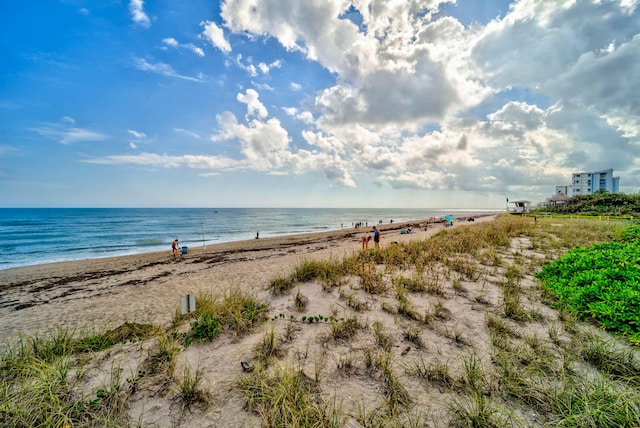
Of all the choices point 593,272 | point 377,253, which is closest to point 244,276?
point 377,253

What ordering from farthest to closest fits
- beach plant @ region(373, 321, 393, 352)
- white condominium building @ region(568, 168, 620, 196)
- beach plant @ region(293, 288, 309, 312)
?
white condominium building @ region(568, 168, 620, 196)
beach plant @ region(293, 288, 309, 312)
beach plant @ region(373, 321, 393, 352)

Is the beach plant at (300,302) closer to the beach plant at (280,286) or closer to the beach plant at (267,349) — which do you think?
the beach plant at (280,286)

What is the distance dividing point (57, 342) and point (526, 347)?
26.7 ft

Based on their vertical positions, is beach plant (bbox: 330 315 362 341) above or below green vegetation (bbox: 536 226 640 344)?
below

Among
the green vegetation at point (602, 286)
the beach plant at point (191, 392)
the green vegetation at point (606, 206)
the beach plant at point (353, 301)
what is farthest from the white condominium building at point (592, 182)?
the beach plant at point (191, 392)

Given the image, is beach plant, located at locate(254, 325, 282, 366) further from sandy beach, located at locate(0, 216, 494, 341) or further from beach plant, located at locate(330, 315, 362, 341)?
sandy beach, located at locate(0, 216, 494, 341)

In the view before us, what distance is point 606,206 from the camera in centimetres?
3391

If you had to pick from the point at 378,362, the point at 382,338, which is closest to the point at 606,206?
the point at 382,338

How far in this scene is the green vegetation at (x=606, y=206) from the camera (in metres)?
30.2

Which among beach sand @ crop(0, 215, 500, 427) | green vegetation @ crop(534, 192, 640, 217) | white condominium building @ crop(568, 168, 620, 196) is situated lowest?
beach sand @ crop(0, 215, 500, 427)

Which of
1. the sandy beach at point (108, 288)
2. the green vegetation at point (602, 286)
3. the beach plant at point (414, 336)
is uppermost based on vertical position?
the green vegetation at point (602, 286)

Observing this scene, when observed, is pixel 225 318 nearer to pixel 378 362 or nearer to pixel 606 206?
pixel 378 362

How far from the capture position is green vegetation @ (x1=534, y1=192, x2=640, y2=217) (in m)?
30.2

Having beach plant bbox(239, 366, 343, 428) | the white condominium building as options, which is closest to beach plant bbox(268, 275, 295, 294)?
beach plant bbox(239, 366, 343, 428)
